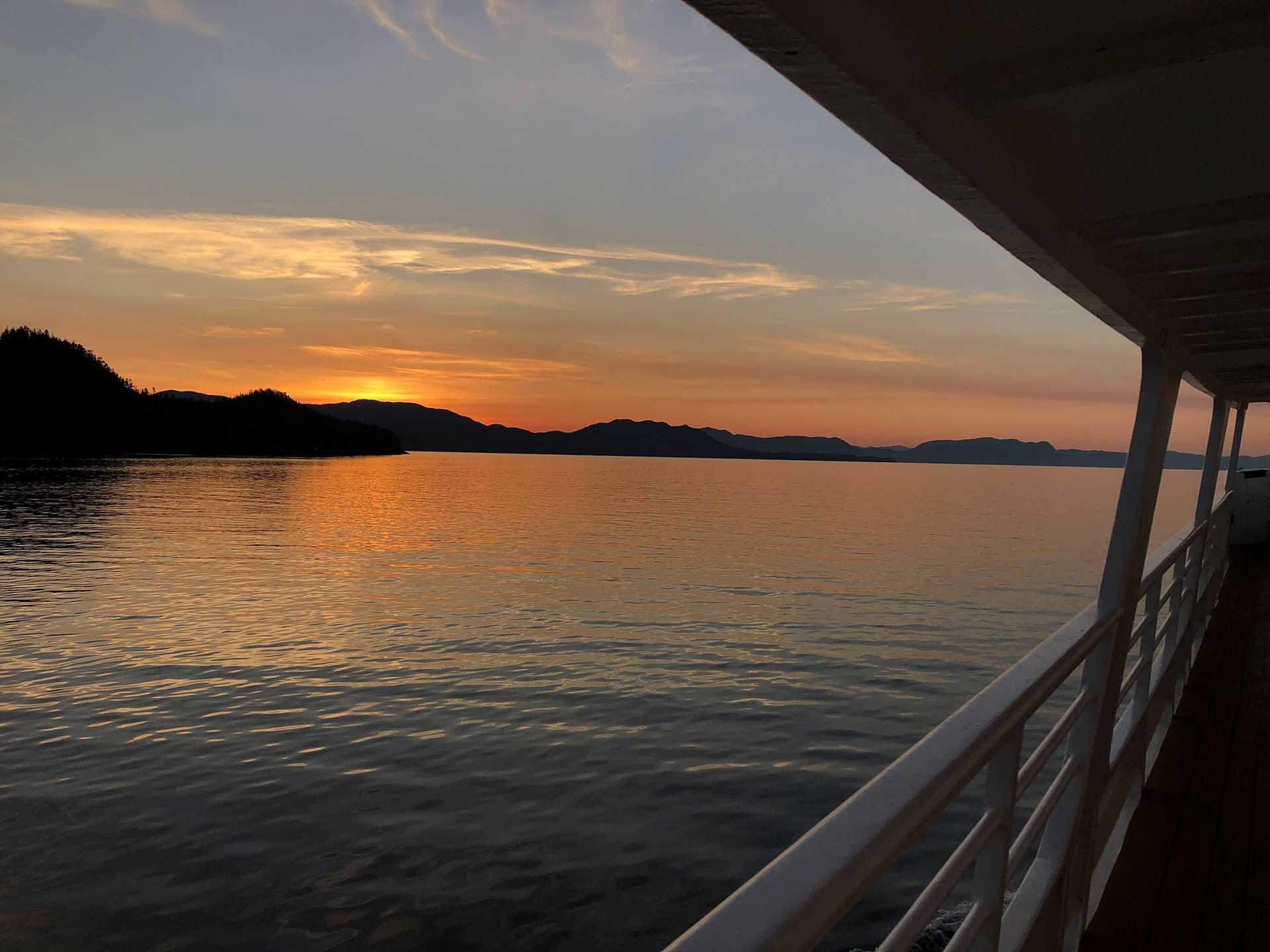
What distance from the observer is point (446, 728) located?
11.2 m

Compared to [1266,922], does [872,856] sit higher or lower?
higher

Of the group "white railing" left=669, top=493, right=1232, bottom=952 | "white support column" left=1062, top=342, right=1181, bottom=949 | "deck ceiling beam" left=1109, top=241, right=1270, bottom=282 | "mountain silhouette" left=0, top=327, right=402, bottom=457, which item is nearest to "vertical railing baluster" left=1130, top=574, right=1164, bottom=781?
"white railing" left=669, top=493, right=1232, bottom=952

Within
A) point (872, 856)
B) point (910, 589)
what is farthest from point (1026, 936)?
point (910, 589)

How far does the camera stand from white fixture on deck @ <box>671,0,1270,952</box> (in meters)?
1.05

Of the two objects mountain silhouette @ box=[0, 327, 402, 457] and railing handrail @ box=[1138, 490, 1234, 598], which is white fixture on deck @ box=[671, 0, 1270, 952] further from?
mountain silhouette @ box=[0, 327, 402, 457]

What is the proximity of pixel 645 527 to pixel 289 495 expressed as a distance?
35.4m

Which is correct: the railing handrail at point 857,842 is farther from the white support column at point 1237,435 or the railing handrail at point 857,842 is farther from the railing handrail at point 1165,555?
the white support column at point 1237,435

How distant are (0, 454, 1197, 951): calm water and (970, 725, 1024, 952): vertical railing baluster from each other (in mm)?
4993

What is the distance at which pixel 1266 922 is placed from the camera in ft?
10.3

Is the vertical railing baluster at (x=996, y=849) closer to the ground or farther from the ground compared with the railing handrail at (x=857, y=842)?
closer to the ground

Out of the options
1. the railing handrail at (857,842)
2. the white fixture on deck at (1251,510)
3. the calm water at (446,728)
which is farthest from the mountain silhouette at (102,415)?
the railing handrail at (857,842)

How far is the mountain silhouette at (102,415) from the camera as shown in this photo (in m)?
129

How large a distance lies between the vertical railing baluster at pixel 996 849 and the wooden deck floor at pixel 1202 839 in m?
1.51

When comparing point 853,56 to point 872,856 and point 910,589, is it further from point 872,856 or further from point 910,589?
point 910,589
